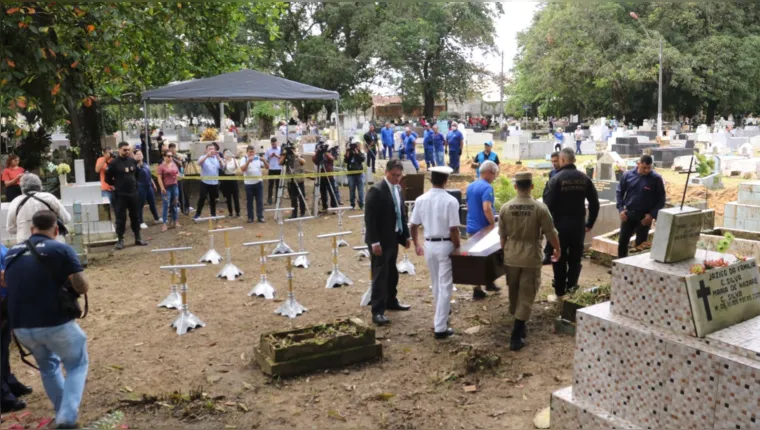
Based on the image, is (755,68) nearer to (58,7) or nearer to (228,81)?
(228,81)

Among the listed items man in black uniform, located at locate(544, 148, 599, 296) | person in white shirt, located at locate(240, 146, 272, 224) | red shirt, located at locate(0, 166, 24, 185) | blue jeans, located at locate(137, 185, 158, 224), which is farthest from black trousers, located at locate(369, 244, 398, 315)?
red shirt, located at locate(0, 166, 24, 185)

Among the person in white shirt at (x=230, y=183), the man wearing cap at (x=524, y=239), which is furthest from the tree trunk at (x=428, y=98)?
the man wearing cap at (x=524, y=239)

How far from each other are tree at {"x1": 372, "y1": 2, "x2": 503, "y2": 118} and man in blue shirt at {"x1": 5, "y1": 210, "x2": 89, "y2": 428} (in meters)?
32.4

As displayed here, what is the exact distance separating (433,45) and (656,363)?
A: 1560 inches

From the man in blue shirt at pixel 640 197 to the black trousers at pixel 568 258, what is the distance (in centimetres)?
113

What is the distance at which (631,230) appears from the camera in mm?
8500

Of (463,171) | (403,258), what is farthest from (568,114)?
(403,258)

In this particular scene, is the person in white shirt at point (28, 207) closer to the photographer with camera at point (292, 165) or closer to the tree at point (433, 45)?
the photographer with camera at point (292, 165)

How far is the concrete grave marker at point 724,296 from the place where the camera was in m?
3.42

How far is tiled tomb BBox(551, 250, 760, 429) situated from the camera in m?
3.25

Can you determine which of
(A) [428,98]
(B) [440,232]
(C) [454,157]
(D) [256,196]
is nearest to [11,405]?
(B) [440,232]

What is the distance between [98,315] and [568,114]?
63.9 meters

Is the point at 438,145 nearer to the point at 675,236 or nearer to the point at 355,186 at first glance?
the point at 355,186

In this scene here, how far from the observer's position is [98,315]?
7.86 metres
